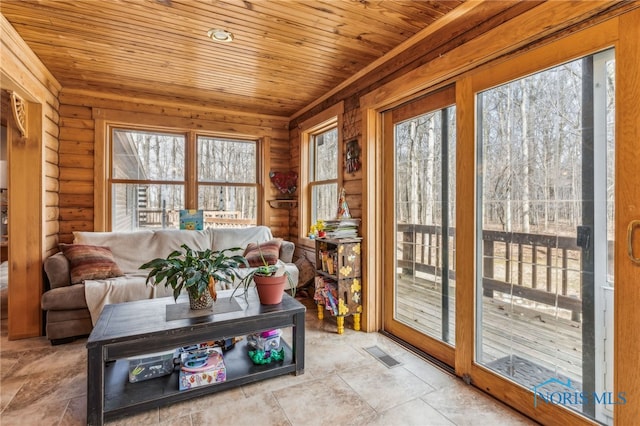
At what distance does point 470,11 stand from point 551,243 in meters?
1.43

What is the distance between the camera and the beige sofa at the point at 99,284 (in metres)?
2.73

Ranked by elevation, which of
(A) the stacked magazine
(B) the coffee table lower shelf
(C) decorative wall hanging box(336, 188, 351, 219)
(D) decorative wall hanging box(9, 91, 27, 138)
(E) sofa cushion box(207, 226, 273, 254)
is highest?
(D) decorative wall hanging box(9, 91, 27, 138)

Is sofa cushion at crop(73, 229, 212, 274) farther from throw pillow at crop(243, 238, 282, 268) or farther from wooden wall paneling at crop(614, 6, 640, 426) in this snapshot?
wooden wall paneling at crop(614, 6, 640, 426)

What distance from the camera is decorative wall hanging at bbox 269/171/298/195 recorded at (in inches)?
173

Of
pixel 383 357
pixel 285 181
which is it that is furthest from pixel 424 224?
pixel 285 181

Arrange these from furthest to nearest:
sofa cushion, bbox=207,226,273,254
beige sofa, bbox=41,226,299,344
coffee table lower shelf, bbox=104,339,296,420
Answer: sofa cushion, bbox=207,226,273,254, beige sofa, bbox=41,226,299,344, coffee table lower shelf, bbox=104,339,296,420

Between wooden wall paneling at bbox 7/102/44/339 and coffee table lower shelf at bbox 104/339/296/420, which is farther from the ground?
wooden wall paneling at bbox 7/102/44/339

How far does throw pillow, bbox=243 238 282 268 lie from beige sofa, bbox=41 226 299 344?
179 millimetres

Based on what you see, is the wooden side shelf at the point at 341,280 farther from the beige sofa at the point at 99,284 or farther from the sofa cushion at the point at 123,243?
the sofa cushion at the point at 123,243

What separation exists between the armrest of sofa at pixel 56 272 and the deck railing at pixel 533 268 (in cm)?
323

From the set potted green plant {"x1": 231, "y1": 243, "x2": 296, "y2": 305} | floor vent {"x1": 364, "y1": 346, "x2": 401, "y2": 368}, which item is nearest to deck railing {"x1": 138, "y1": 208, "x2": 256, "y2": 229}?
potted green plant {"x1": 231, "y1": 243, "x2": 296, "y2": 305}

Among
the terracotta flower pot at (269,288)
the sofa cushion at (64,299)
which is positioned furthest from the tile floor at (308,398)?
the terracotta flower pot at (269,288)

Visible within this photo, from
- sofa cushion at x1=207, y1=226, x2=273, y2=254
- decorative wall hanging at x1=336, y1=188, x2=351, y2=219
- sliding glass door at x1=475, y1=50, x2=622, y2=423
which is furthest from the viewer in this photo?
sofa cushion at x1=207, y1=226, x2=273, y2=254

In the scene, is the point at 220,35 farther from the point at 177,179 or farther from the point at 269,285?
the point at 177,179
